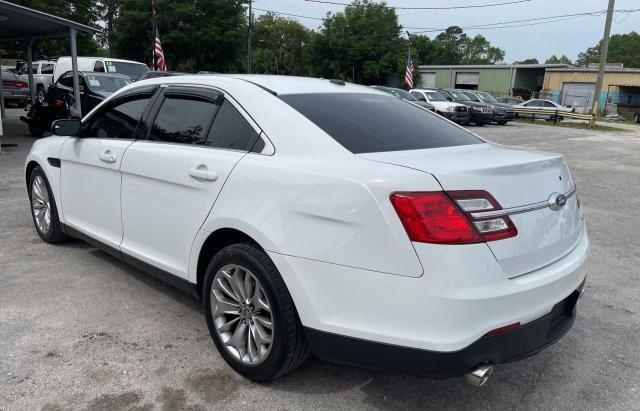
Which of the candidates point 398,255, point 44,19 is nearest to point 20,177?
point 44,19

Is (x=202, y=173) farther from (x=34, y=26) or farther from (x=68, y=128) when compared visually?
(x=34, y=26)

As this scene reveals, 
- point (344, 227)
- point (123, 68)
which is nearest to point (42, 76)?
point (123, 68)

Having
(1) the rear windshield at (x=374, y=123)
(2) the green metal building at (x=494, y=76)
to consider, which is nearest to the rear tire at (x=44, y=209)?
(1) the rear windshield at (x=374, y=123)

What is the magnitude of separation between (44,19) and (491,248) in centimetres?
1277

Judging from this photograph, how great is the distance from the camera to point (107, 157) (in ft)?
12.5

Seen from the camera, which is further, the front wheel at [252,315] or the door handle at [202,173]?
the door handle at [202,173]

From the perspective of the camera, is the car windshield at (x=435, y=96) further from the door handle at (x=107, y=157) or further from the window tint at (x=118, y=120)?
the door handle at (x=107, y=157)

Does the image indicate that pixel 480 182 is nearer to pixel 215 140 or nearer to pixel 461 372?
pixel 461 372

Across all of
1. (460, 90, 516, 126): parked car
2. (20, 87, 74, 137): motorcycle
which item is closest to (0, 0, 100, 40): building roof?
(20, 87, 74, 137): motorcycle

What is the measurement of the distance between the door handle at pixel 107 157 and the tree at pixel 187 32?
36.4 m

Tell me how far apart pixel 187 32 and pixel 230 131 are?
125ft

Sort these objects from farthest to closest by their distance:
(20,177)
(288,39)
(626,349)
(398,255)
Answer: (288,39)
(20,177)
(626,349)
(398,255)

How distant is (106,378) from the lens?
2848mm

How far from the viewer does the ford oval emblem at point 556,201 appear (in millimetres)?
2602
